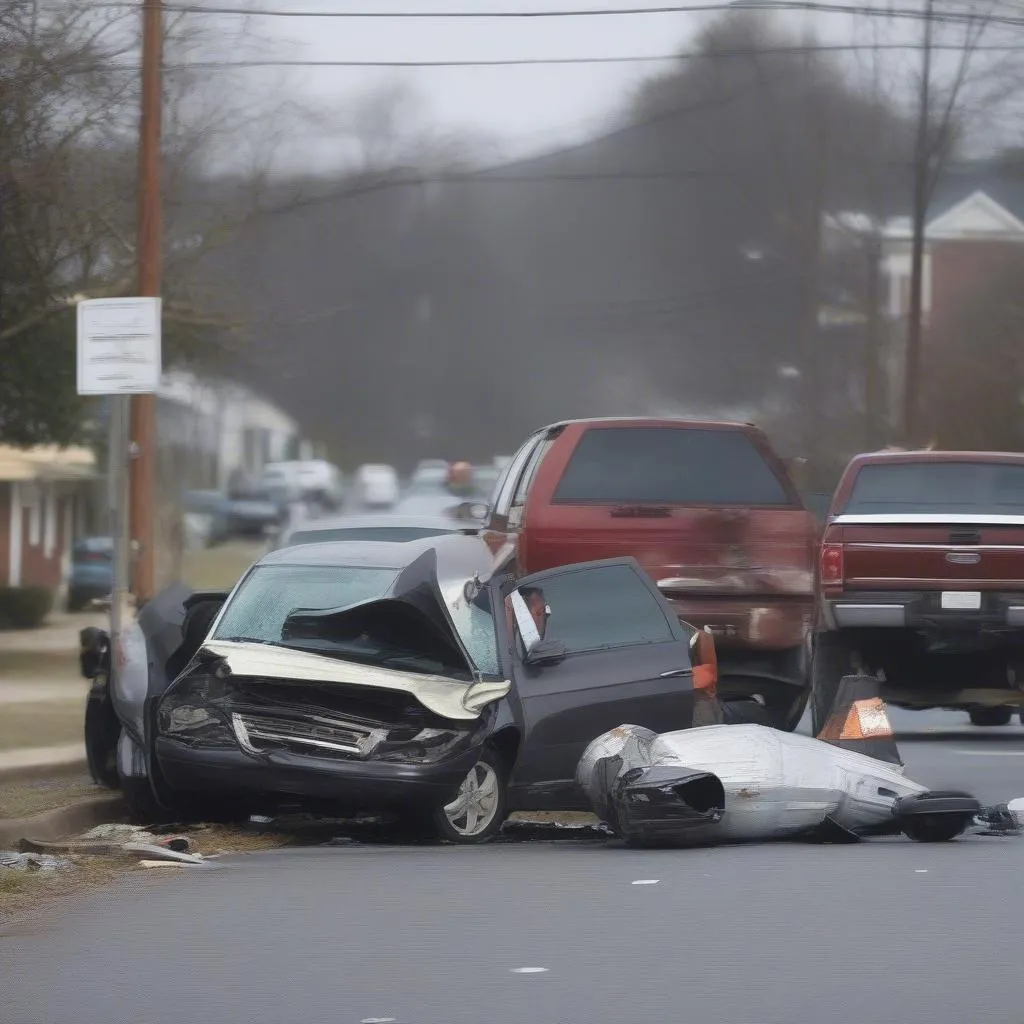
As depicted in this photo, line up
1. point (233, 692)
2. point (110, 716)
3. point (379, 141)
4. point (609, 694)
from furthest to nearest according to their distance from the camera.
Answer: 1. point (379, 141)
2. point (110, 716)
3. point (609, 694)
4. point (233, 692)

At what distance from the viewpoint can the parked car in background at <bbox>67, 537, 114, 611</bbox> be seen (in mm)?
43938

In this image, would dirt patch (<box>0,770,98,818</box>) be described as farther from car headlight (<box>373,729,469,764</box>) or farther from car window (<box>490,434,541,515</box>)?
car window (<box>490,434,541,515</box>)

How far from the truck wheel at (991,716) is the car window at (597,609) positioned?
705 cm

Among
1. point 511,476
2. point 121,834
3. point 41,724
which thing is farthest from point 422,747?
point 41,724

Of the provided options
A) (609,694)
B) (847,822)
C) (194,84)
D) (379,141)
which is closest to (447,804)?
(609,694)

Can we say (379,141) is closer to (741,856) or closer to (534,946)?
→ (741,856)

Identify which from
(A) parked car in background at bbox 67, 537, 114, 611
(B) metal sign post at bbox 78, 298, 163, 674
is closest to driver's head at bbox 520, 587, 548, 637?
(B) metal sign post at bbox 78, 298, 163, 674

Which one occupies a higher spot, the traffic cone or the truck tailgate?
the truck tailgate

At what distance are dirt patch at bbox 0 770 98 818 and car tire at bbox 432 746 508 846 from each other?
7.57ft

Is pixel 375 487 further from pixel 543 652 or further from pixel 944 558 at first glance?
pixel 543 652

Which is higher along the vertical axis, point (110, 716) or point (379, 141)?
point (379, 141)

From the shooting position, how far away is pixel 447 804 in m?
11.5

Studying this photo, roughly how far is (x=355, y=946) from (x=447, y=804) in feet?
11.0

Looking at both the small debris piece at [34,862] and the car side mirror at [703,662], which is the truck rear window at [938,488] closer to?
the car side mirror at [703,662]
